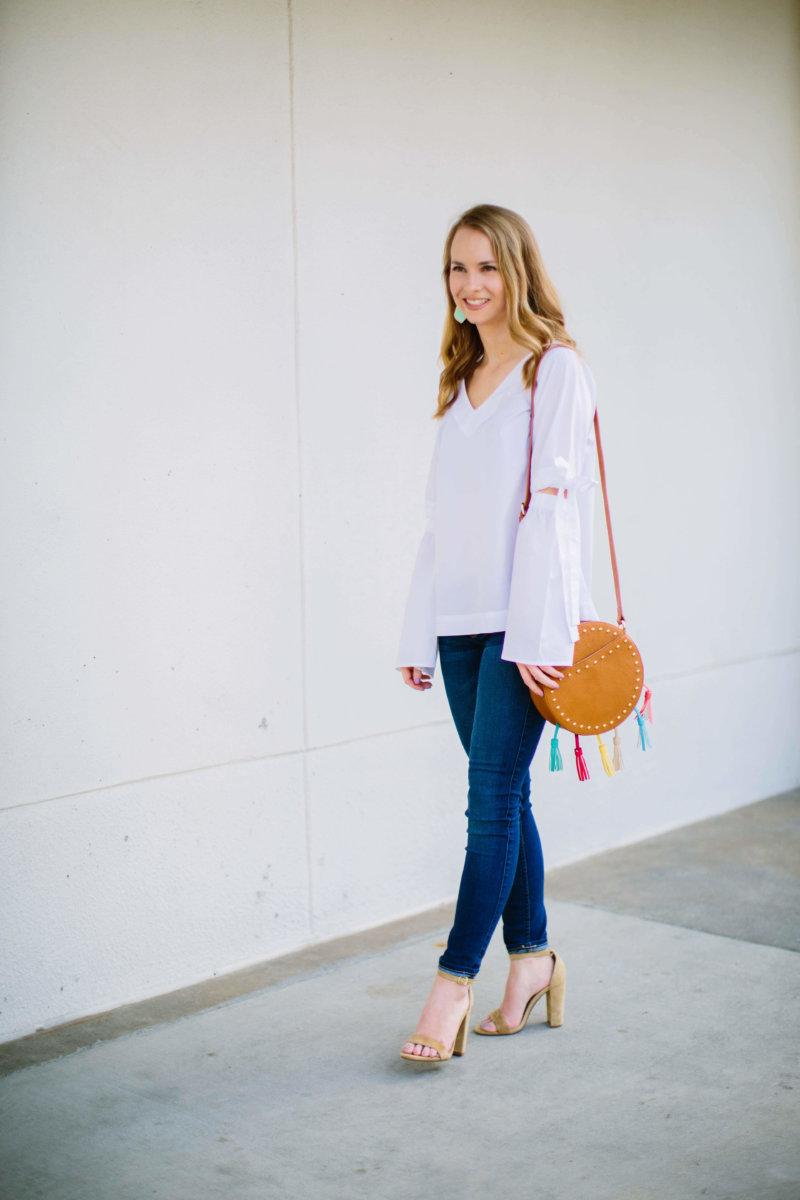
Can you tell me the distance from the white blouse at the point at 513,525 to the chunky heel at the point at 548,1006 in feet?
2.27

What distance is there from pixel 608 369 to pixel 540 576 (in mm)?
2095

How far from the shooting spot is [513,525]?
255 cm

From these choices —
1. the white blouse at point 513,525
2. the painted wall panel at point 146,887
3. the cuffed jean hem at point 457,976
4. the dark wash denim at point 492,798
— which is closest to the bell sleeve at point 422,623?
the white blouse at point 513,525

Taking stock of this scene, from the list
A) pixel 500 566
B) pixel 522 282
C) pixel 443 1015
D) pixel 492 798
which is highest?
pixel 522 282

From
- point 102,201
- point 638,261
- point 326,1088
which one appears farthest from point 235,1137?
point 638,261

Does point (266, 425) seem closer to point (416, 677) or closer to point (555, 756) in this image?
point (416, 677)

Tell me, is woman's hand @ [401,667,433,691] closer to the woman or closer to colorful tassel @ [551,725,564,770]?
the woman

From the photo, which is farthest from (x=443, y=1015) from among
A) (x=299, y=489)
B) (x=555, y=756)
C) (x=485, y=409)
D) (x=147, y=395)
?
(x=147, y=395)

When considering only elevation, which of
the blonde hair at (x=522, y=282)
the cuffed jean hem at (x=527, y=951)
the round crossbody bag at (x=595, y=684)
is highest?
the blonde hair at (x=522, y=282)

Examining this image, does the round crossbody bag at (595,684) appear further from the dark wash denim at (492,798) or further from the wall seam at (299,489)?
the wall seam at (299,489)

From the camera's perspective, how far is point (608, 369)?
4340 millimetres

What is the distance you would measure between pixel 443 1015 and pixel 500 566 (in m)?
0.90

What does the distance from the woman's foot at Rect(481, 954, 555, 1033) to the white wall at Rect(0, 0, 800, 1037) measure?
0.80m

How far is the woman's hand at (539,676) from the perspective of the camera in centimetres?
245
